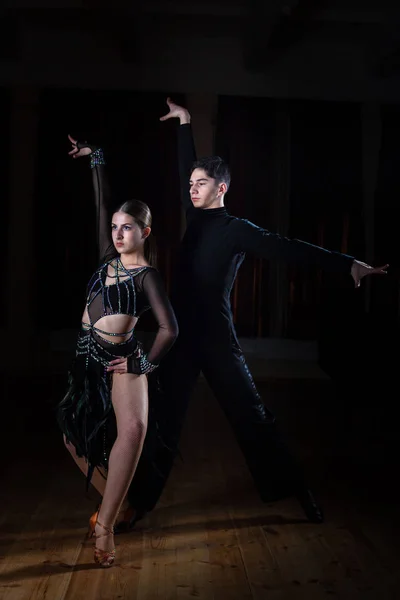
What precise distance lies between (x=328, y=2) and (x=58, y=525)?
193 inches

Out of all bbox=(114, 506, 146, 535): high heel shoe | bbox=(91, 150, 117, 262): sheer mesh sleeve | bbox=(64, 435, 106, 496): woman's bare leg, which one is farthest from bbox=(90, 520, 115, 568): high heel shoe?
bbox=(91, 150, 117, 262): sheer mesh sleeve

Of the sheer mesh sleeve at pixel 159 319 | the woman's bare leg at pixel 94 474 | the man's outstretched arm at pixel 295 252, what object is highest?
the man's outstretched arm at pixel 295 252

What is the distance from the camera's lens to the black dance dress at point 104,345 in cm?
271

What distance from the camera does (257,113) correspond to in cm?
752

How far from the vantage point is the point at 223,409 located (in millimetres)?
3158

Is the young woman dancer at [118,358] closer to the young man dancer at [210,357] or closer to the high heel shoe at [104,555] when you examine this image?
the high heel shoe at [104,555]

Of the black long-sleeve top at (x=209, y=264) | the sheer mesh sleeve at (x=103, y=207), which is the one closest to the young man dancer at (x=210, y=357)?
the black long-sleeve top at (x=209, y=264)

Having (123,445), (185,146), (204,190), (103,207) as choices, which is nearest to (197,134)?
(185,146)

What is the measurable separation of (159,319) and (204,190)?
2.00 feet

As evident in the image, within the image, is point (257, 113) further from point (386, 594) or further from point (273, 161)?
point (386, 594)

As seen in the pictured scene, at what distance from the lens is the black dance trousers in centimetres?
313

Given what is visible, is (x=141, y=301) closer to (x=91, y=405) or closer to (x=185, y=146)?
(x=91, y=405)

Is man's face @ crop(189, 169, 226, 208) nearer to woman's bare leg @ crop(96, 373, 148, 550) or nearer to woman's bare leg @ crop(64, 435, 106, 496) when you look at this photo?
woman's bare leg @ crop(96, 373, 148, 550)

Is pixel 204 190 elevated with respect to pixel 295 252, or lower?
elevated
